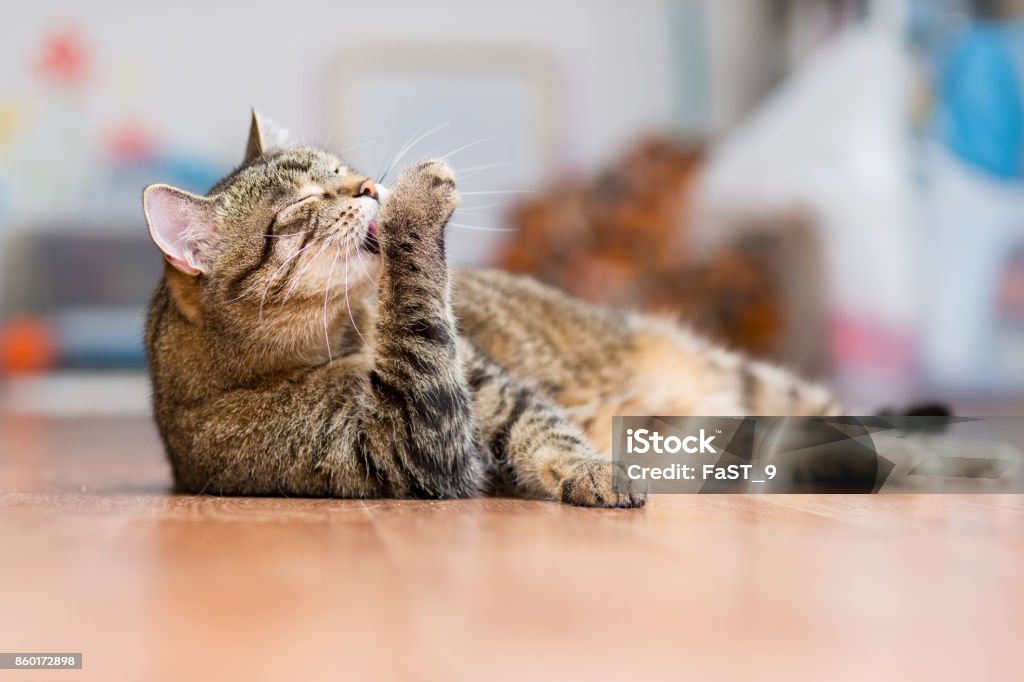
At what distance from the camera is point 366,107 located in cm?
602

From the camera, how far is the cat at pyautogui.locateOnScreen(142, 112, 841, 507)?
122 centimetres

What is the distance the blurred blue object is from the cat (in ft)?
9.20

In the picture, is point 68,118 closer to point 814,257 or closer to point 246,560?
point 814,257

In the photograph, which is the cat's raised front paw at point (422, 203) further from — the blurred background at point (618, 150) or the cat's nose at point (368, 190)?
the blurred background at point (618, 150)

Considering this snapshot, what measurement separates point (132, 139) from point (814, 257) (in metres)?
4.00

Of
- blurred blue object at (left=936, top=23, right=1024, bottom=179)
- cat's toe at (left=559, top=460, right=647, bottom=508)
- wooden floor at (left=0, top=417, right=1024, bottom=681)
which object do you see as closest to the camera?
wooden floor at (left=0, top=417, right=1024, bottom=681)

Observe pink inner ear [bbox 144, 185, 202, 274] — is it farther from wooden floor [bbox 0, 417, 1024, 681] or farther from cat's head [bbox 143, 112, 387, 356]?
wooden floor [bbox 0, 417, 1024, 681]

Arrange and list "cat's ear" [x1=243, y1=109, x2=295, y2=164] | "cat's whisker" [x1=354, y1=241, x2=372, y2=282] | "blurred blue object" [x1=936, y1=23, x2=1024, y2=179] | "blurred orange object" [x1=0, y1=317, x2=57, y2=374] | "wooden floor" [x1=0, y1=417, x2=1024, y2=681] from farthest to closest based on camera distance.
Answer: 1. "blurred orange object" [x1=0, y1=317, x2=57, y2=374]
2. "blurred blue object" [x1=936, y1=23, x2=1024, y2=179]
3. "cat's ear" [x1=243, y1=109, x2=295, y2=164]
4. "cat's whisker" [x1=354, y1=241, x2=372, y2=282]
5. "wooden floor" [x1=0, y1=417, x2=1024, y2=681]

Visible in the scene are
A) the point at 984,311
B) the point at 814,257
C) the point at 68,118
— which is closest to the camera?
the point at 984,311

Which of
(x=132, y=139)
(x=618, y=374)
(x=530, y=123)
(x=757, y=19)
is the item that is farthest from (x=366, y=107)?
(x=618, y=374)

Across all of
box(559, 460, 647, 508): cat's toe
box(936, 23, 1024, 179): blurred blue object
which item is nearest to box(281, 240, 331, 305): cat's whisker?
box(559, 460, 647, 508): cat's toe

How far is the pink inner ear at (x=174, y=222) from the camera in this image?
127 centimetres

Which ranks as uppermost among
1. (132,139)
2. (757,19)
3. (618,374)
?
(757,19)

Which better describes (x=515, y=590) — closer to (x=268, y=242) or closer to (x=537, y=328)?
(x=268, y=242)
